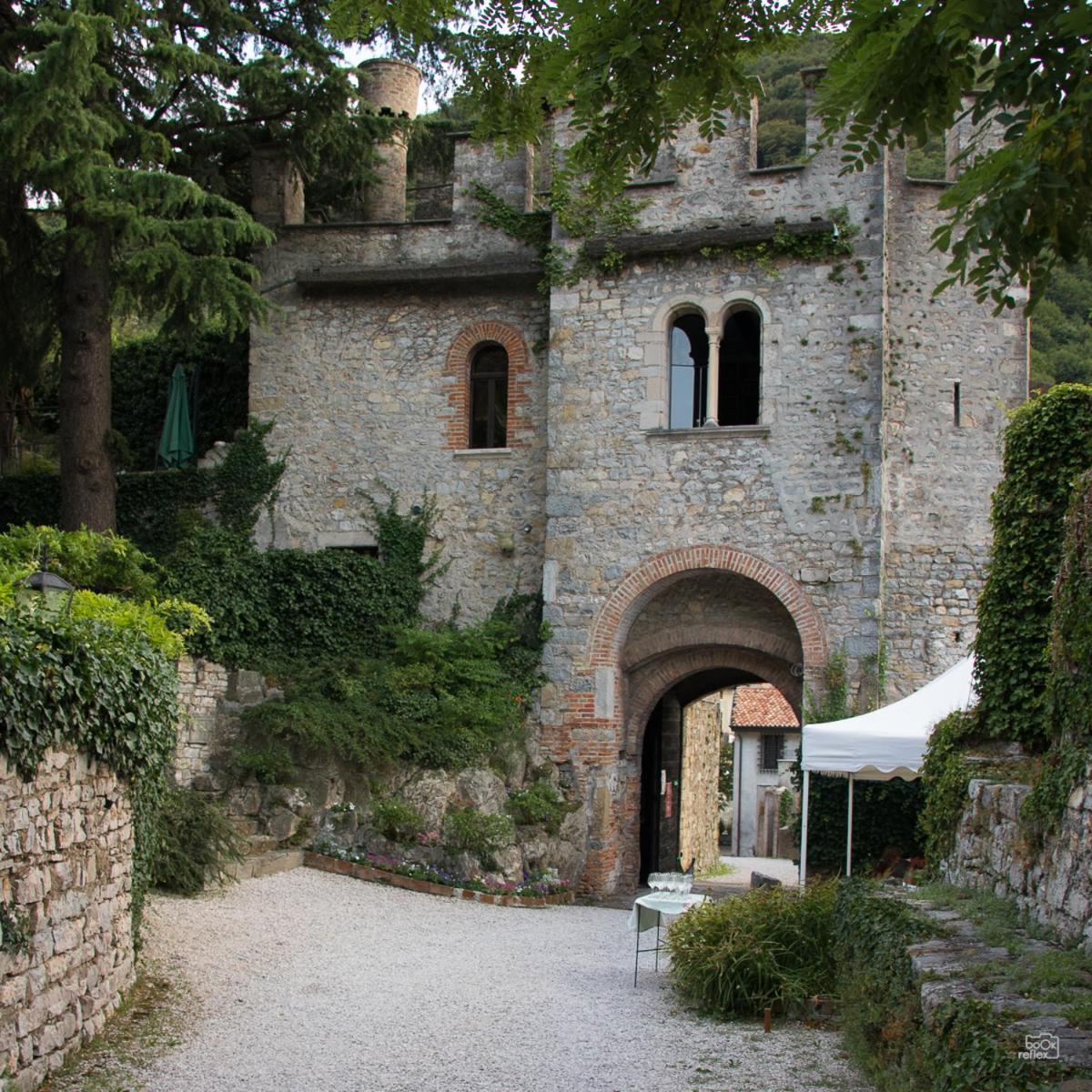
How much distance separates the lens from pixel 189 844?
37.2 ft

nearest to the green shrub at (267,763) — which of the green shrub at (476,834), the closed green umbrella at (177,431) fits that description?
the green shrub at (476,834)

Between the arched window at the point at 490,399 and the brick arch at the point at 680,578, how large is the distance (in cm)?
269

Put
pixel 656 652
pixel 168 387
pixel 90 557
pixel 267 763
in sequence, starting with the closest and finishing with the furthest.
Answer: pixel 90 557 < pixel 267 763 < pixel 656 652 < pixel 168 387

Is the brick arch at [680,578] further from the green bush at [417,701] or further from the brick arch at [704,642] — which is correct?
the green bush at [417,701]

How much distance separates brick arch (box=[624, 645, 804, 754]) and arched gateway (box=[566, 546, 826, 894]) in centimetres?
1

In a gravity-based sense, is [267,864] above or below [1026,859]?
below

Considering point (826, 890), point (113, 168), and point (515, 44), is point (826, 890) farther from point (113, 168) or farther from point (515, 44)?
point (113, 168)

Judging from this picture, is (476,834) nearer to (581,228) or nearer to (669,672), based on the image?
(669,672)

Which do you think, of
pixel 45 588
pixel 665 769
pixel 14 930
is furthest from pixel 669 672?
pixel 14 930

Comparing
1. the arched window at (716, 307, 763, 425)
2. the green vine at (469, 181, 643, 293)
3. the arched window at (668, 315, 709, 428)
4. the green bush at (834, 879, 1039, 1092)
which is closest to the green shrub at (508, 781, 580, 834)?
the arched window at (668, 315, 709, 428)

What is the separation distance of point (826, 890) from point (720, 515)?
258 inches

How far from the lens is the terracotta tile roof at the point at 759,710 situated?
35.6m

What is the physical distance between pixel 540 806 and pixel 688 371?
5.35 meters

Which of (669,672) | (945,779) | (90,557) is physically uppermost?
(90,557)
